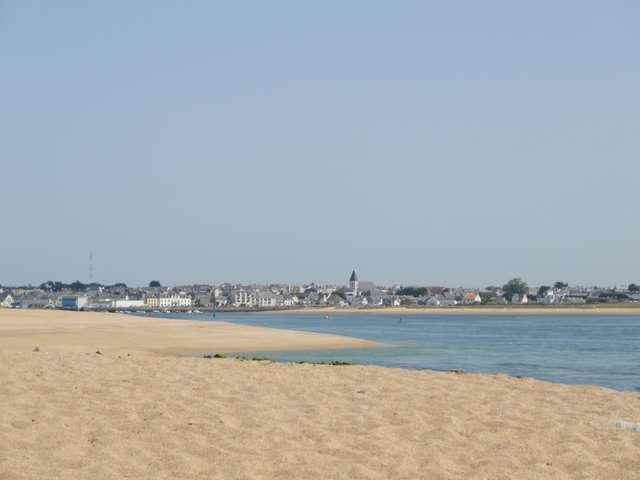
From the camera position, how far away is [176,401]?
1173cm

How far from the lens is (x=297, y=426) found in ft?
34.1

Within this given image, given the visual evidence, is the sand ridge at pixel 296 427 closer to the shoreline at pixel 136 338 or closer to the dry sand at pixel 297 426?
the dry sand at pixel 297 426

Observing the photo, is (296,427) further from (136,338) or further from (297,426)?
(136,338)

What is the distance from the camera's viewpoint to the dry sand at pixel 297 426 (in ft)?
28.0

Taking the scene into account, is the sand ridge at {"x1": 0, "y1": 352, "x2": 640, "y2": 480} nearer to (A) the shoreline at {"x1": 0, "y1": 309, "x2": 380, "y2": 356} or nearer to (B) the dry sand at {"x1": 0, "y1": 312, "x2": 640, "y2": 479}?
(B) the dry sand at {"x1": 0, "y1": 312, "x2": 640, "y2": 479}

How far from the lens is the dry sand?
8.54 meters

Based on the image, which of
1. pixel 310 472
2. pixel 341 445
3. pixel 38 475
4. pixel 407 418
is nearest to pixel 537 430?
pixel 407 418

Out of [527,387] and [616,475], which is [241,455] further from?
[527,387]

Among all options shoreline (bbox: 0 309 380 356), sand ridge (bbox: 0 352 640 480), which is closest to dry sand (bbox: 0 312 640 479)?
sand ridge (bbox: 0 352 640 480)

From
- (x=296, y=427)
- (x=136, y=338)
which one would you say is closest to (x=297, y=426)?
(x=296, y=427)

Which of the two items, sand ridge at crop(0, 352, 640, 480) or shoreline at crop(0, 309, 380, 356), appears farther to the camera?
shoreline at crop(0, 309, 380, 356)

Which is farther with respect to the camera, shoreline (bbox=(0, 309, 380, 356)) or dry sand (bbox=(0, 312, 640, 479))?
shoreline (bbox=(0, 309, 380, 356))

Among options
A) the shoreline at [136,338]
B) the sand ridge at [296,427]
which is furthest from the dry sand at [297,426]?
the shoreline at [136,338]

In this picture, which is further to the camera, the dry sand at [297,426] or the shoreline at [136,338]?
the shoreline at [136,338]
